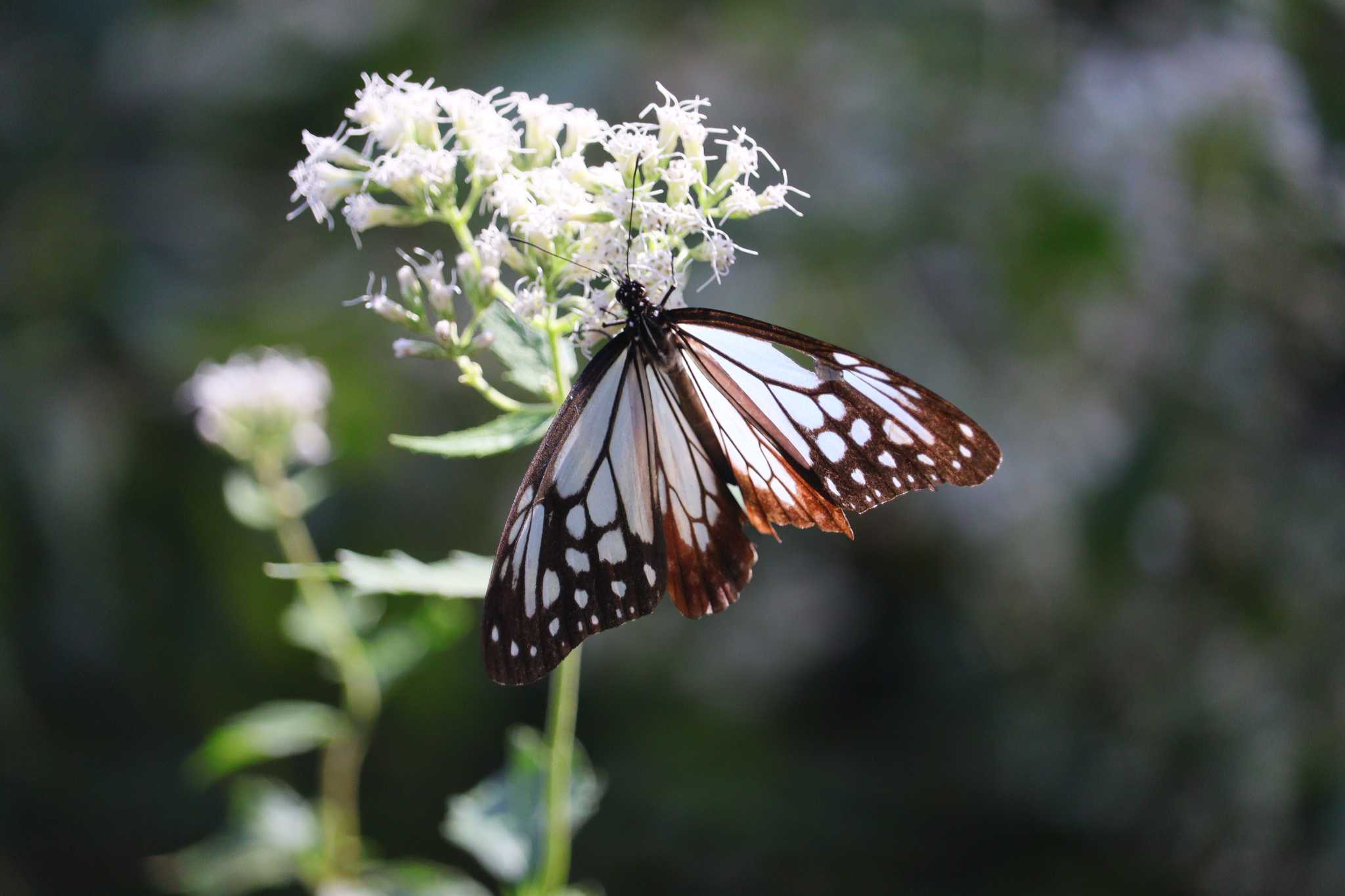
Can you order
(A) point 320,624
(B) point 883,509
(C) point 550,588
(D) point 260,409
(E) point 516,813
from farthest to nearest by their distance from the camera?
1. (B) point 883,509
2. (D) point 260,409
3. (A) point 320,624
4. (E) point 516,813
5. (C) point 550,588

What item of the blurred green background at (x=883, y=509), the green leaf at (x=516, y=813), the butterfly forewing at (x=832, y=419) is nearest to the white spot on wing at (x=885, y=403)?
the butterfly forewing at (x=832, y=419)

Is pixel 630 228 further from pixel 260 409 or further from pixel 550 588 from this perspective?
pixel 260 409

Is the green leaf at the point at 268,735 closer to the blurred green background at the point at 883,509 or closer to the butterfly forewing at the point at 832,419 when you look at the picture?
the butterfly forewing at the point at 832,419

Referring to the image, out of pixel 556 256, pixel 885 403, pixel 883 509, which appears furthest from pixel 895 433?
pixel 883 509

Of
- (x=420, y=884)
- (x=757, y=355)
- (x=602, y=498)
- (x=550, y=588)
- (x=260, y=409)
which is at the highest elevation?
(x=260, y=409)

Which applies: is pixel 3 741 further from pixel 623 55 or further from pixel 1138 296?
pixel 1138 296

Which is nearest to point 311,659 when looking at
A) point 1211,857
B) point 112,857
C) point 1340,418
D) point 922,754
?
point 112,857
